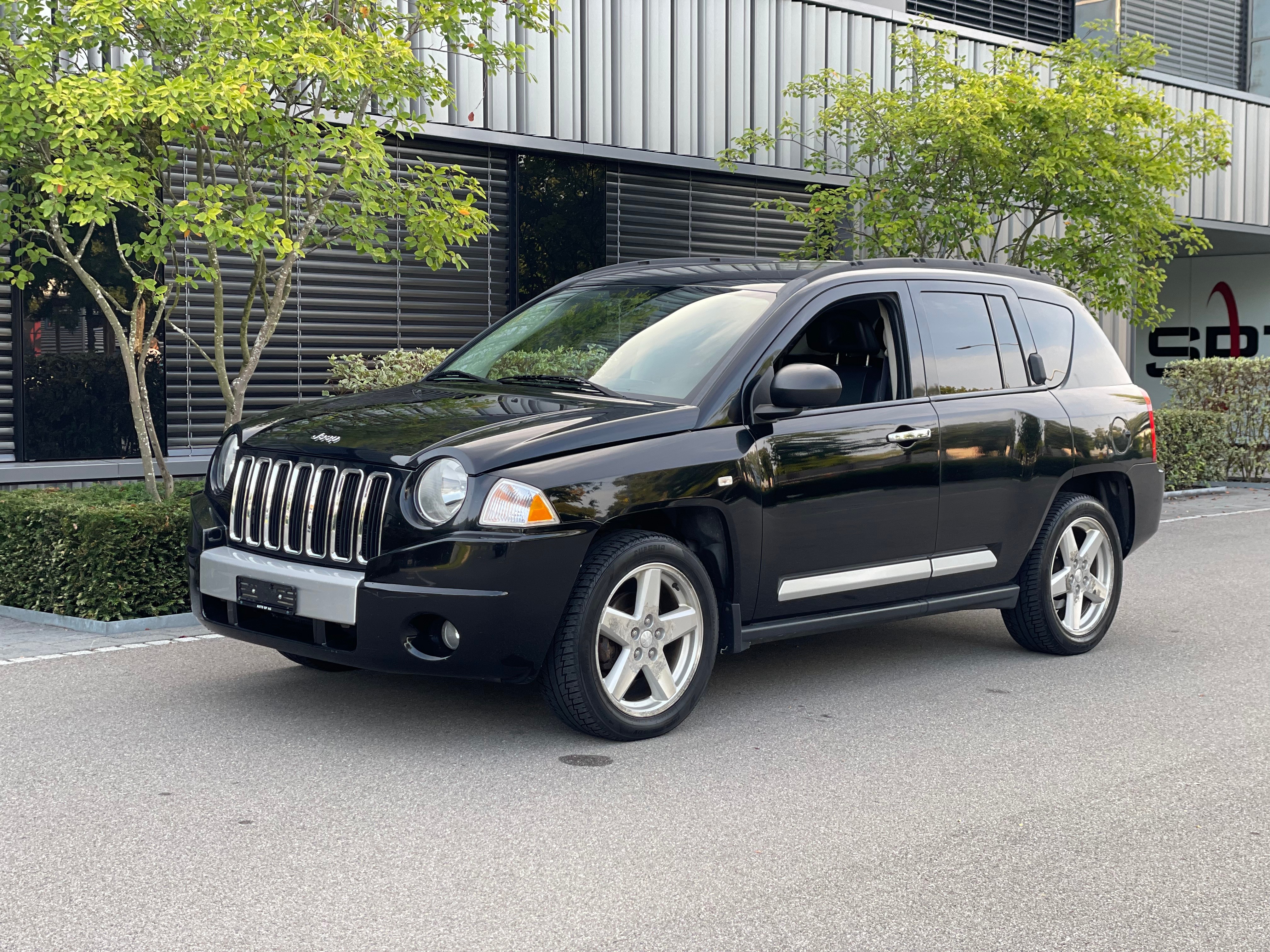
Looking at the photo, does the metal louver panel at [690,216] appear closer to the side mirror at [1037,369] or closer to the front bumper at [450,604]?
the side mirror at [1037,369]

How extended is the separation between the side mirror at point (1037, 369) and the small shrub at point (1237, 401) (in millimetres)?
10993

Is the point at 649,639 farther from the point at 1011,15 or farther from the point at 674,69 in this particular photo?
the point at 1011,15

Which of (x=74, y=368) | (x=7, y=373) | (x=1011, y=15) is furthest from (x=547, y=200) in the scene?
(x=1011, y=15)

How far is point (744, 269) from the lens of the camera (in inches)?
273

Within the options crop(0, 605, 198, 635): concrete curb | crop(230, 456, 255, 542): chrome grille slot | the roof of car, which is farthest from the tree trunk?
crop(230, 456, 255, 542): chrome grille slot

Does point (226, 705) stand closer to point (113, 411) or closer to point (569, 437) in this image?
point (569, 437)

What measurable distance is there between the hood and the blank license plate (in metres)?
0.52

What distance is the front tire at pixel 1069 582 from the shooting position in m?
7.39

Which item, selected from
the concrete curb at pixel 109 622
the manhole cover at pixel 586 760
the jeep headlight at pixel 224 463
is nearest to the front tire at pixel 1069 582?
the manhole cover at pixel 586 760

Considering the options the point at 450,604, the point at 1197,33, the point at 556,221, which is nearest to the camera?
the point at 450,604

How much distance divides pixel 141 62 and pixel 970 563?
16.7 ft

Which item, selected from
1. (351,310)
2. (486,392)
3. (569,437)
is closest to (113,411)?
(351,310)

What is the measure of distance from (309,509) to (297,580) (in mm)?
291

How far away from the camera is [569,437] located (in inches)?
221
